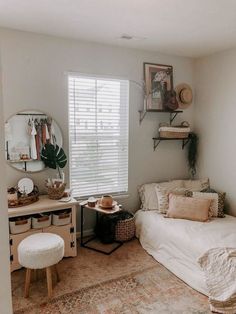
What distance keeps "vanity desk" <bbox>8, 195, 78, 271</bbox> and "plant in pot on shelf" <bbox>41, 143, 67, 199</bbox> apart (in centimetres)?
11

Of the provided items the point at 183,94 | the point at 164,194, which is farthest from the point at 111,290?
the point at 183,94

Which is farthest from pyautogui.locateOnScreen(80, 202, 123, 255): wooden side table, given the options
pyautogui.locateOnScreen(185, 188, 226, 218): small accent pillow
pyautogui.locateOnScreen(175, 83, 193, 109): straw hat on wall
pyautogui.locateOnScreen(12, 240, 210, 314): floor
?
pyautogui.locateOnScreen(175, 83, 193, 109): straw hat on wall

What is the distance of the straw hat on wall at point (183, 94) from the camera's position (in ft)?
12.3

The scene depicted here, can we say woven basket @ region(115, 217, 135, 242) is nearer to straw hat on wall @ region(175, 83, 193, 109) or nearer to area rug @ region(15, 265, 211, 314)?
area rug @ region(15, 265, 211, 314)

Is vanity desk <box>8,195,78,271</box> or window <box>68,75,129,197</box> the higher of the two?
window <box>68,75,129,197</box>

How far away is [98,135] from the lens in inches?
132

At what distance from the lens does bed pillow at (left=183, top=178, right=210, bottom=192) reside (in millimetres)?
3598

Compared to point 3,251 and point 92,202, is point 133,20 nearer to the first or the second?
point 92,202

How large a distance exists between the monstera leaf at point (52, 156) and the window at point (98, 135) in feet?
0.65

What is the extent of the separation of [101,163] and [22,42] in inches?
65.7

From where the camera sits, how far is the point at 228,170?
3.50 metres

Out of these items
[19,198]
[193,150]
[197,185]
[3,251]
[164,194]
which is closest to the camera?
[3,251]

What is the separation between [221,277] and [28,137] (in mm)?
2360

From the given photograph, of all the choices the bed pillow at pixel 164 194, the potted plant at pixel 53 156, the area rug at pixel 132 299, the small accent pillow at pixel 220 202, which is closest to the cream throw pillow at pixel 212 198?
the small accent pillow at pixel 220 202
